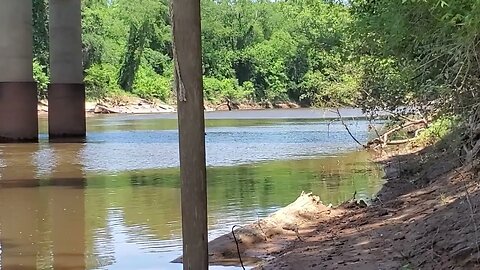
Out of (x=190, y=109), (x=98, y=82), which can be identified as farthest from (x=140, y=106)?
(x=190, y=109)

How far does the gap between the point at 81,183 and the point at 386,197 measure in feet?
29.1

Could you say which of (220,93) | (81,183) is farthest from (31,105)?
(220,93)

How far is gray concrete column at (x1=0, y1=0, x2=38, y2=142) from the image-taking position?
1425 inches

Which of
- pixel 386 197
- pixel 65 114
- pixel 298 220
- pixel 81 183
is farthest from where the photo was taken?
pixel 65 114

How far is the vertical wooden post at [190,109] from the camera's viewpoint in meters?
5.00

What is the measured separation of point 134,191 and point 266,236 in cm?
759

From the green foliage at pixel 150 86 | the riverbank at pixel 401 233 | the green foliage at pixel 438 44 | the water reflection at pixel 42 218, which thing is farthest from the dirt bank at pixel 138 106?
the green foliage at pixel 438 44

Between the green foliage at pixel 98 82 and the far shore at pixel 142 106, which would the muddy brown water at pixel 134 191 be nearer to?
the far shore at pixel 142 106

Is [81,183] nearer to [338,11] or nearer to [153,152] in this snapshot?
[338,11]

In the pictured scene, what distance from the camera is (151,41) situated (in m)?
88.2

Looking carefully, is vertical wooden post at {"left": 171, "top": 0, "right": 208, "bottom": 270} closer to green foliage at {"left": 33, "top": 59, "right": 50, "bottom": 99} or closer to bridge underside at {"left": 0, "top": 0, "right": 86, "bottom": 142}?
bridge underside at {"left": 0, "top": 0, "right": 86, "bottom": 142}

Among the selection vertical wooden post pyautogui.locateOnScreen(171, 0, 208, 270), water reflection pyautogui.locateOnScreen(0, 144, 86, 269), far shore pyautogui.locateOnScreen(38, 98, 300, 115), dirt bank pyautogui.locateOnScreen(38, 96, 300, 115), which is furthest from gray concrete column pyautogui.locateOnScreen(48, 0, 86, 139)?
vertical wooden post pyautogui.locateOnScreen(171, 0, 208, 270)

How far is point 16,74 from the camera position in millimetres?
36531

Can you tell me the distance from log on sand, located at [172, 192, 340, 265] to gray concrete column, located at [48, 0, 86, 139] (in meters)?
28.9
